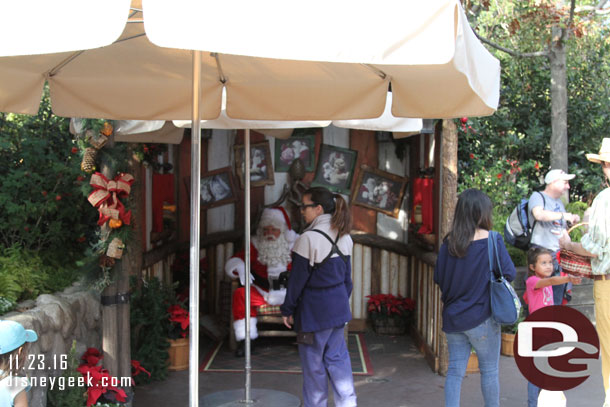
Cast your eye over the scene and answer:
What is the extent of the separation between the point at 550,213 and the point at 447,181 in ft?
2.97

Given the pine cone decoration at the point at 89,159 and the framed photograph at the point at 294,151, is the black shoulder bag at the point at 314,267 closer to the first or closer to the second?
the pine cone decoration at the point at 89,159

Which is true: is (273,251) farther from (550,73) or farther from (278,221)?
(550,73)

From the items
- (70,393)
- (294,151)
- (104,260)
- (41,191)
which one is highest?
(294,151)

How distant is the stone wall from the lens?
387 centimetres

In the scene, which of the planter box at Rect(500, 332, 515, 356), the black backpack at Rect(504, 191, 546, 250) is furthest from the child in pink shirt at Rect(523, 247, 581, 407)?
the planter box at Rect(500, 332, 515, 356)

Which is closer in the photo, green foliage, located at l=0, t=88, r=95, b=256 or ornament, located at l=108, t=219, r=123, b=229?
ornament, located at l=108, t=219, r=123, b=229

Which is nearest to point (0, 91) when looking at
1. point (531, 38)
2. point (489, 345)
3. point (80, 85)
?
point (80, 85)

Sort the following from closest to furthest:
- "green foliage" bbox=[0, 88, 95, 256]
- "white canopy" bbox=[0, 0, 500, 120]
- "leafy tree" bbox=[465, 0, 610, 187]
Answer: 1. "white canopy" bbox=[0, 0, 500, 120]
2. "green foliage" bbox=[0, 88, 95, 256]
3. "leafy tree" bbox=[465, 0, 610, 187]

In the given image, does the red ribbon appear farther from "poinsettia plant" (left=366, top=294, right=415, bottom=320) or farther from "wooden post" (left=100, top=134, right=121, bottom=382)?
"poinsettia plant" (left=366, top=294, right=415, bottom=320)

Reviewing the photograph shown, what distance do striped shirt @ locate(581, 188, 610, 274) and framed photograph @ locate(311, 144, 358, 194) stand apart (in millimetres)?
3990

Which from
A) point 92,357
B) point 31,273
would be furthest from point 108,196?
point 92,357

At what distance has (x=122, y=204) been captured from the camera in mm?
4484

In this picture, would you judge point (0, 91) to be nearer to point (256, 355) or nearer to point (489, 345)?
point (489, 345)
